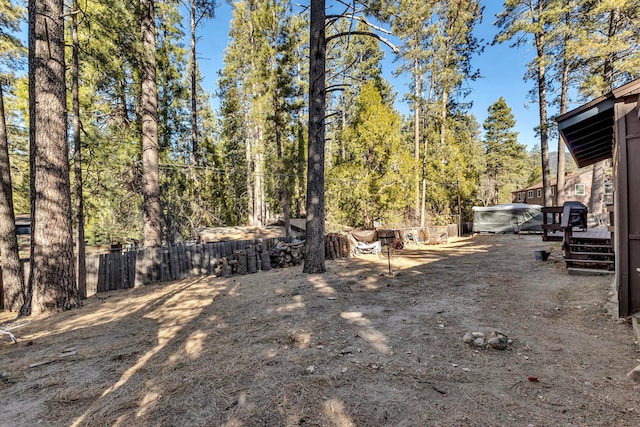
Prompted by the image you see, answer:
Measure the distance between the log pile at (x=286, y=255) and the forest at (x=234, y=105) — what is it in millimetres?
2581

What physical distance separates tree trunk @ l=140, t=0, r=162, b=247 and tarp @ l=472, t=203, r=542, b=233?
24.7m

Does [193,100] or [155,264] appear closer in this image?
[155,264]

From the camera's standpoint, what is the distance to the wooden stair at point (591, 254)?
6.80 metres

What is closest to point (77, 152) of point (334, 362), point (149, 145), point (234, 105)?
point (149, 145)

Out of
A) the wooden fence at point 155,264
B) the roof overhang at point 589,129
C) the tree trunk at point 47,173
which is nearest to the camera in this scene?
the roof overhang at point 589,129

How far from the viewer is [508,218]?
23672mm

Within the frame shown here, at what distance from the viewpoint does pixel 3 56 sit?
30.5 ft

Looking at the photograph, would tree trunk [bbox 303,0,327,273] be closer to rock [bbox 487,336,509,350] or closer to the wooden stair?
rock [bbox 487,336,509,350]

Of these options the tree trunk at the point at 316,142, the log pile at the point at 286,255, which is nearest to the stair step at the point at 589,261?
the tree trunk at the point at 316,142

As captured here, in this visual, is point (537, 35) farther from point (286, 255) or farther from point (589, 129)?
point (286, 255)

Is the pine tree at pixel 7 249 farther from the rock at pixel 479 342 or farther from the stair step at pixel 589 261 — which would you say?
the stair step at pixel 589 261

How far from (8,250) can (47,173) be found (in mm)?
2706

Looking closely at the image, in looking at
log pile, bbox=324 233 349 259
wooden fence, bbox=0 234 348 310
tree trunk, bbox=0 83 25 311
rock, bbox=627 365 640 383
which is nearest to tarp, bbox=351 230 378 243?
log pile, bbox=324 233 349 259

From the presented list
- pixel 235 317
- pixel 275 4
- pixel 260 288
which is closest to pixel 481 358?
pixel 235 317
